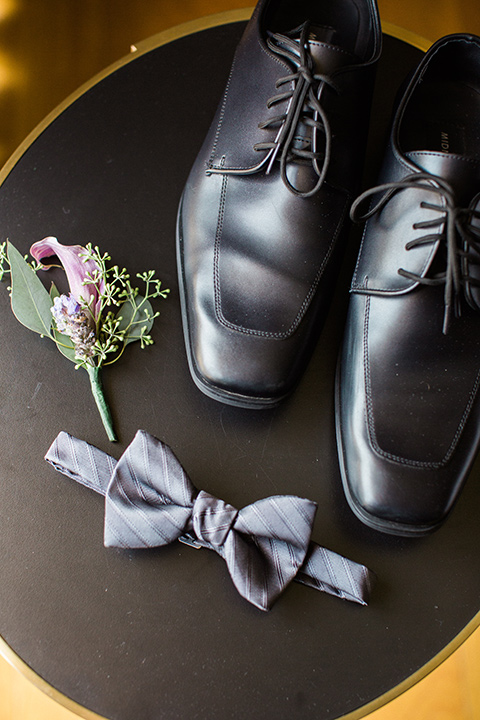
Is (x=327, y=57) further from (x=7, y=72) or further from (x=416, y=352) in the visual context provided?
(x=7, y=72)

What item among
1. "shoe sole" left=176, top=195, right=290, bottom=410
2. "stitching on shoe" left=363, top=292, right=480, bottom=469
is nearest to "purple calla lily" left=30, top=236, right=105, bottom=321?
"shoe sole" left=176, top=195, right=290, bottom=410

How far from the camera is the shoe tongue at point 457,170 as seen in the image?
0.58m

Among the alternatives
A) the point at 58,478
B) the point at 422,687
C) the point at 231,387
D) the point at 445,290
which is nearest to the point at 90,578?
the point at 58,478

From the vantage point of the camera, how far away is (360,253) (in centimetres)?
66

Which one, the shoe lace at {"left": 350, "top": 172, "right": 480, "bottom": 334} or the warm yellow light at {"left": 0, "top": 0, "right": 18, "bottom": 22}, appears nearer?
the shoe lace at {"left": 350, "top": 172, "right": 480, "bottom": 334}

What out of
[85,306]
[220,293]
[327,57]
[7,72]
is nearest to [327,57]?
[327,57]

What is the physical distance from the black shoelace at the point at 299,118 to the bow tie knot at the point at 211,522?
1.14 ft

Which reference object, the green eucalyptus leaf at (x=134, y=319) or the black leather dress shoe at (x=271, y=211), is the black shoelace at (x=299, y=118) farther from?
the green eucalyptus leaf at (x=134, y=319)

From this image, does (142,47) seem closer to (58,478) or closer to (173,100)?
(173,100)

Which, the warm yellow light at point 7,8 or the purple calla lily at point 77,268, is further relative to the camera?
the warm yellow light at point 7,8

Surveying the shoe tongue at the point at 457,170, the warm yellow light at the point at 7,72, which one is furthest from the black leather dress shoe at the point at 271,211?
the warm yellow light at the point at 7,72

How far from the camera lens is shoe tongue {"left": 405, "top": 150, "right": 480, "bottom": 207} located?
0.58m

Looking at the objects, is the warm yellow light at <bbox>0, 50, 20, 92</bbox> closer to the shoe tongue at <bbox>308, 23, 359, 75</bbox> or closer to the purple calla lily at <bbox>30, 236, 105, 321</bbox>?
the purple calla lily at <bbox>30, 236, 105, 321</bbox>

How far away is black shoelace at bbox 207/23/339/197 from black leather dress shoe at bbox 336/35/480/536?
7 cm
